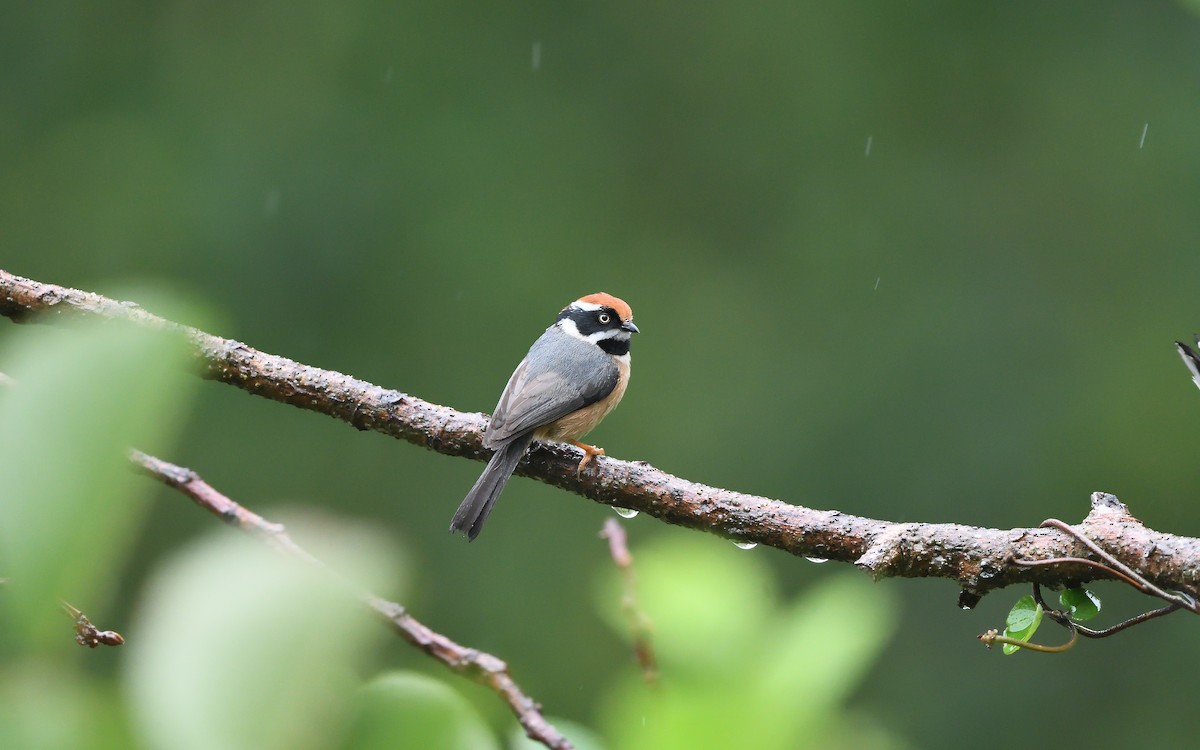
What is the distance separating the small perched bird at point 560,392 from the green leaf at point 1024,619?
109 cm

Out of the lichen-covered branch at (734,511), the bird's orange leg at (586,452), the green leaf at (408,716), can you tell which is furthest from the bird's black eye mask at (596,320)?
the green leaf at (408,716)

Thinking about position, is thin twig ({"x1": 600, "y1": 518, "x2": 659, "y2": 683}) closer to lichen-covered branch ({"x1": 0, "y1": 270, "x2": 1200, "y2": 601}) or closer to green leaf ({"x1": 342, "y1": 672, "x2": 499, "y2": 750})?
green leaf ({"x1": 342, "y1": 672, "x2": 499, "y2": 750})

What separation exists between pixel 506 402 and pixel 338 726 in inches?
116

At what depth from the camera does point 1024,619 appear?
6.24ft

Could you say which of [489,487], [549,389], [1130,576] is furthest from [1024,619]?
[549,389]

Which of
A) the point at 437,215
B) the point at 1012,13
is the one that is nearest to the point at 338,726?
the point at 437,215

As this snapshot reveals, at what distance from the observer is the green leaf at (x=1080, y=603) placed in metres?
2.02

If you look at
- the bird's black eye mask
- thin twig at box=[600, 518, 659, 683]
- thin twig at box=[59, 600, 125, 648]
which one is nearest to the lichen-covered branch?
thin twig at box=[600, 518, 659, 683]

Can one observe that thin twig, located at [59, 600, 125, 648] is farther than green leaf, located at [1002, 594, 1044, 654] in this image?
No

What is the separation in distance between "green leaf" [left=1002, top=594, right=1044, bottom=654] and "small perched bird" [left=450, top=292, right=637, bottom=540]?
109 cm

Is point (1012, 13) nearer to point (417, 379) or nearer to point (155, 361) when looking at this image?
point (417, 379)

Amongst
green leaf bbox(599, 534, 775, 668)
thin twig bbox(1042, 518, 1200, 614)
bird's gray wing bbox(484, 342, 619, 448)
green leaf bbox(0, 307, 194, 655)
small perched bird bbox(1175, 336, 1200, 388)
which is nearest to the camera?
green leaf bbox(0, 307, 194, 655)

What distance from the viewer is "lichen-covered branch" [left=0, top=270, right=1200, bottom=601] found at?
6.84ft

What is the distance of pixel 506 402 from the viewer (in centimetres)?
345
